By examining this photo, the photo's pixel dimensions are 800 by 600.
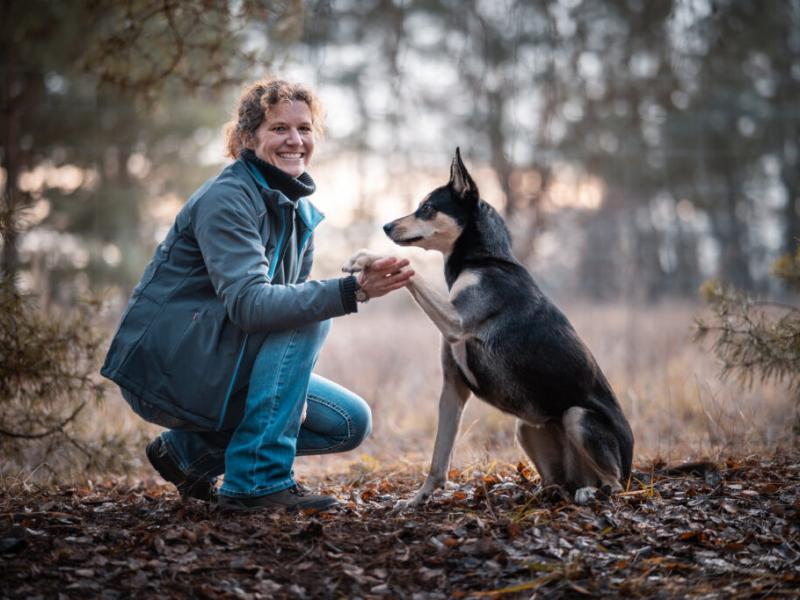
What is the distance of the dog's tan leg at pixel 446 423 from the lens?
3.46m

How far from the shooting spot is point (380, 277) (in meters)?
3.14

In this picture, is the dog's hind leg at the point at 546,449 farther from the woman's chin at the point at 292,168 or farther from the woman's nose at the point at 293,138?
the woman's nose at the point at 293,138

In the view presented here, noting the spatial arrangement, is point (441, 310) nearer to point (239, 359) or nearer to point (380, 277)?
point (380, 277)

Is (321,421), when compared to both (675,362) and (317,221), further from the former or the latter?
(675,362)

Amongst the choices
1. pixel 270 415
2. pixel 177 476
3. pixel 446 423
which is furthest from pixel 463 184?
pixel 177 476

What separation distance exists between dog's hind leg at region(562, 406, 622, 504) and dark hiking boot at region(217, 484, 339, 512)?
44.4 inches

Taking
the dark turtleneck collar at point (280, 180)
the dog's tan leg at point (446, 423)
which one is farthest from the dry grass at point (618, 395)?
the dark turtleneck collar at point (280, 180)


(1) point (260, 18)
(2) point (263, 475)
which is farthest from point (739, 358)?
(1) point (260, 18)

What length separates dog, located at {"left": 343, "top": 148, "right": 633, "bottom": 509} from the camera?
11.1 feet

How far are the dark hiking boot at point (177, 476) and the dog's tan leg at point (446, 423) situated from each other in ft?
3.04

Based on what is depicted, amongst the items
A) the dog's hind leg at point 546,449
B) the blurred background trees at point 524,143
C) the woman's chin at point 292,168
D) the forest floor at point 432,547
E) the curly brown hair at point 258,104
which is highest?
the blurred background trees at point 524,143

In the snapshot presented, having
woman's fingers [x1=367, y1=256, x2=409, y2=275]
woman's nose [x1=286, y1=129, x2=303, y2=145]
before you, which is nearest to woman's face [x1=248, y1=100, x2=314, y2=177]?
woman's nose [x1=286, y1=129, x2=303, y2=145]

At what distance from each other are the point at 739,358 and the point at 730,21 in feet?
37.8

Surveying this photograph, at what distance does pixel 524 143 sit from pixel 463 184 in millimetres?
9637
